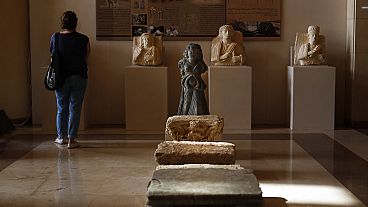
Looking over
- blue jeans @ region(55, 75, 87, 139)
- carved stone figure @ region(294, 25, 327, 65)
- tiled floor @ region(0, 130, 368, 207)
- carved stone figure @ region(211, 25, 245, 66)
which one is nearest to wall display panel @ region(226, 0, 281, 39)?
carved stone figure @ region(211, 25, 245, 66)

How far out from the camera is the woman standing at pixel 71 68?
27.0 ft

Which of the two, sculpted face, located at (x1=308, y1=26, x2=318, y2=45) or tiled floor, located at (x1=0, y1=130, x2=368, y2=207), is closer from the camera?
tiled floor, located at (x1=0, y1=130, x2=368, y2=207)

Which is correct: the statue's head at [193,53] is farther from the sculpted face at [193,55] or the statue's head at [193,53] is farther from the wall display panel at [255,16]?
the wall display panel at [255,16]

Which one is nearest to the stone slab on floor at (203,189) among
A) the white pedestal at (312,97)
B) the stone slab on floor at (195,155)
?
the stone slab on floor at (195,155)

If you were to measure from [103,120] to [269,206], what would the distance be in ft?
21.0

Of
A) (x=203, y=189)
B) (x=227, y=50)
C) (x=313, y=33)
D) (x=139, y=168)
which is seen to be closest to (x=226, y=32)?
(x=227, y=50)

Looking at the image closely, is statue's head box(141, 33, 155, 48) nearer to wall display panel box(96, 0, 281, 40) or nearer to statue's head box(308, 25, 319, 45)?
wall display panel box(96, 0, 281, 40)

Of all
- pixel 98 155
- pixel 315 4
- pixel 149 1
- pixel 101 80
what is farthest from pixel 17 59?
pixel 315 4

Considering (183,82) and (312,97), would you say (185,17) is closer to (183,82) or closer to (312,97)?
(312,97)

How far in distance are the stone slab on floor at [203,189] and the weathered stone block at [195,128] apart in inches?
102

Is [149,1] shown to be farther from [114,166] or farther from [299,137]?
[114,166]

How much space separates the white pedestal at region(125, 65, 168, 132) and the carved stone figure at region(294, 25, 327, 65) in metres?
2.36

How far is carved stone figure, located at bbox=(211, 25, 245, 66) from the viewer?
33.9 feet

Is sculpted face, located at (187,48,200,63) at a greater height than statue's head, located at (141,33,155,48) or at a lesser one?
lesser
